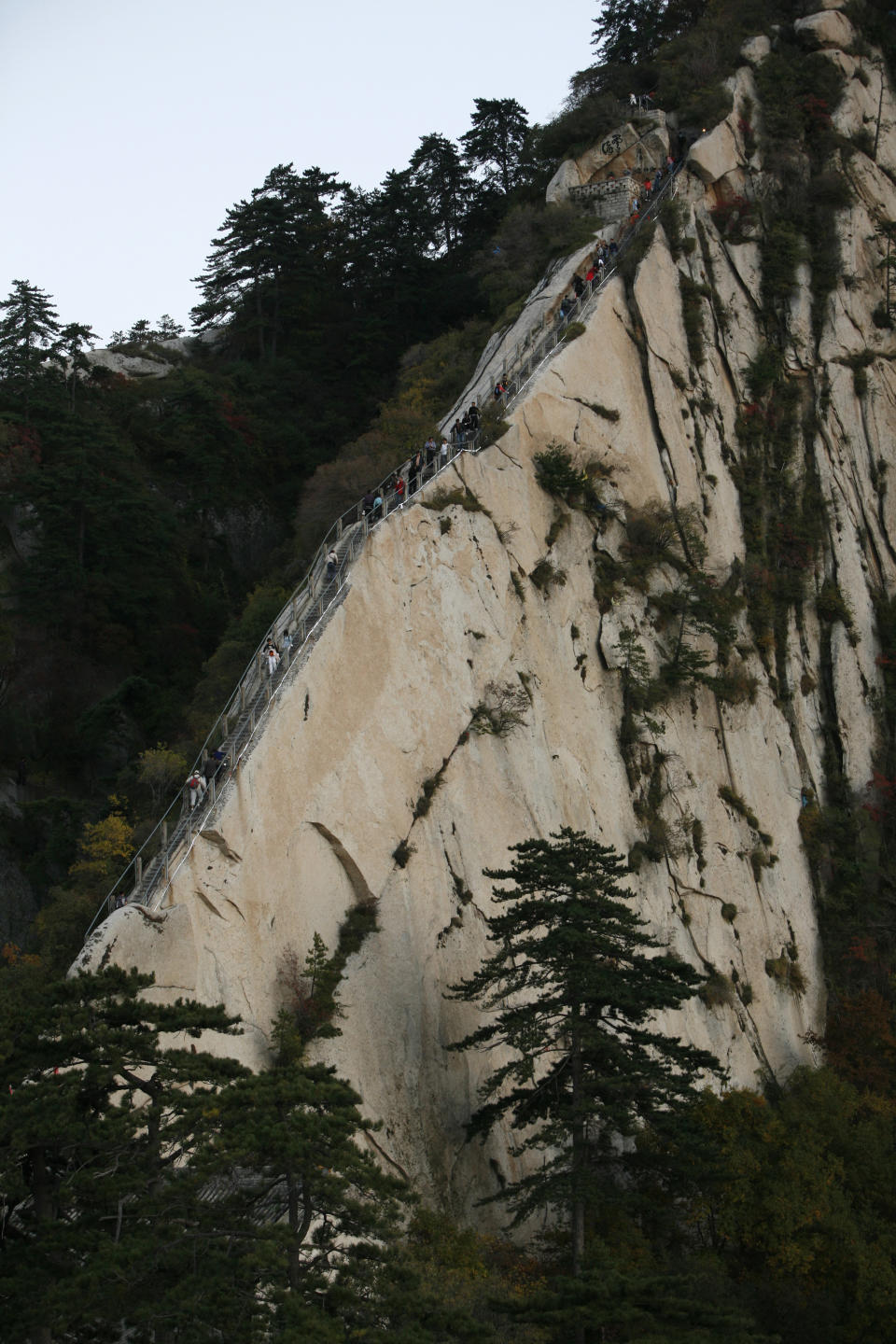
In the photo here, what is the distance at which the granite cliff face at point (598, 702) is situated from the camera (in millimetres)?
24359

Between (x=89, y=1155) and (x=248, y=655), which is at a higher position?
(x=248, y=655)

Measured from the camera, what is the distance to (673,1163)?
21.7 metres

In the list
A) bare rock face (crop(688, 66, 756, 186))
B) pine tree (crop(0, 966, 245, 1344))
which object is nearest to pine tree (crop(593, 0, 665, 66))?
bare rock face (crop(688, 66, 756, 186))

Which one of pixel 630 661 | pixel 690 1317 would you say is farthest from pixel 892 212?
pixel 690 1317

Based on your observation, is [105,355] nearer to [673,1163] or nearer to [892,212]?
[892,212]

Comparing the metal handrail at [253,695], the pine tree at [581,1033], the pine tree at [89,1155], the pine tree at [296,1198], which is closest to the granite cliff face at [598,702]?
the metal handrail at [253,695]

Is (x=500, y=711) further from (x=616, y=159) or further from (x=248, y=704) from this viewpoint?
(x=616, y=159)

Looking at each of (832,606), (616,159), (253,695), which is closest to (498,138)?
(616,159)

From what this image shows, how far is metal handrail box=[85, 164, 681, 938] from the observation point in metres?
22.7

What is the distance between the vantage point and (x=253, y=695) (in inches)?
1003

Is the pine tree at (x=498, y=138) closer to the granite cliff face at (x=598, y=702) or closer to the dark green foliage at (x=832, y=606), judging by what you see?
the granite cliff face at (x=598, y=702)

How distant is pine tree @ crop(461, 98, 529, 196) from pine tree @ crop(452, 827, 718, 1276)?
141ft

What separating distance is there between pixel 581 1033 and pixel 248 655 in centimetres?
1635

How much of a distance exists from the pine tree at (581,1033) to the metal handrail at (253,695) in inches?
213
